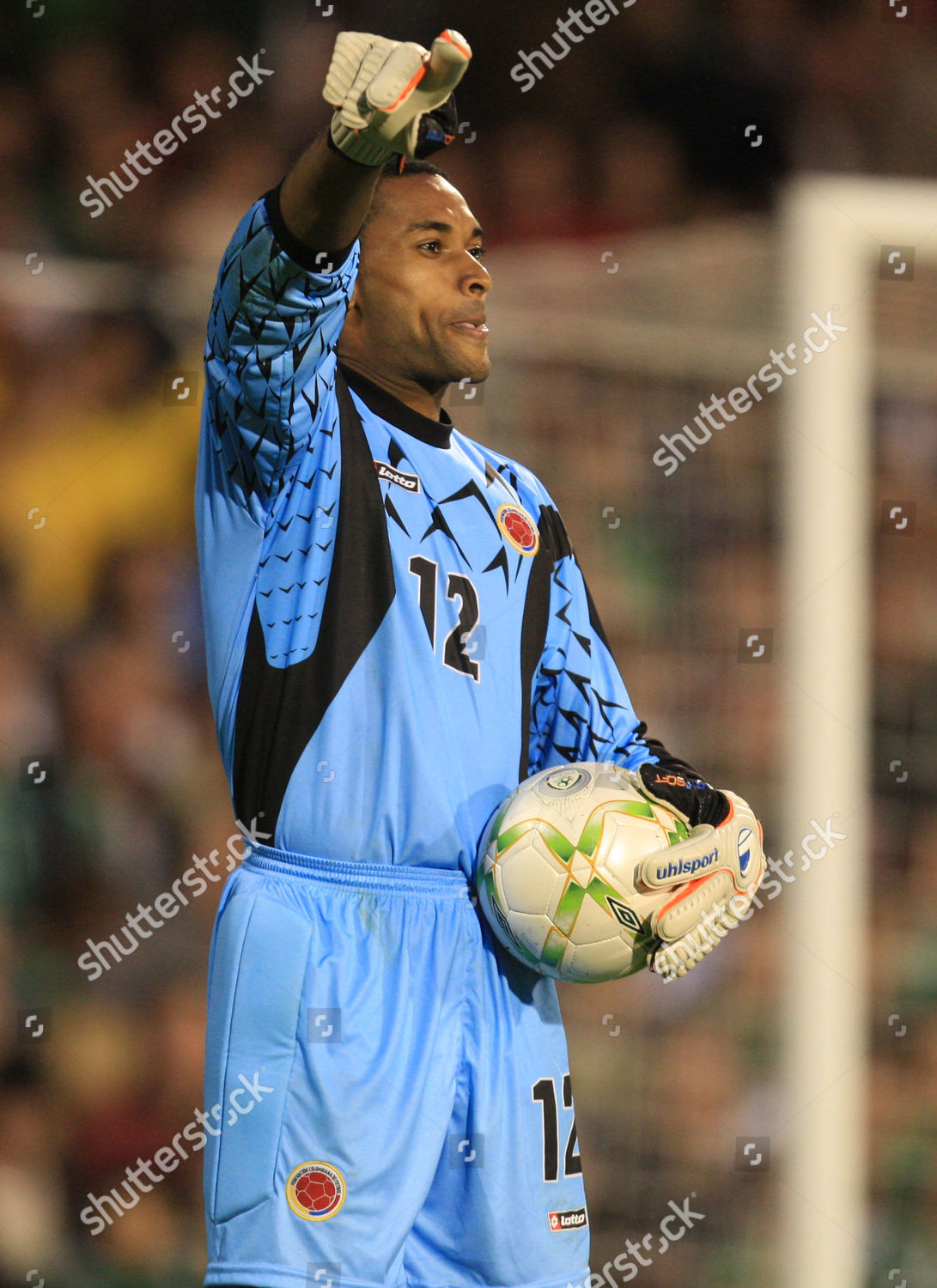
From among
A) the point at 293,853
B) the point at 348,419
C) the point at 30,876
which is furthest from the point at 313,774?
the point at 30,876

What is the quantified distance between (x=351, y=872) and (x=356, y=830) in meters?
0.05

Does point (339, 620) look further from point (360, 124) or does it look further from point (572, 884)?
point (360, 124)

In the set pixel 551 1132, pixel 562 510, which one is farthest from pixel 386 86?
pixel 562 510

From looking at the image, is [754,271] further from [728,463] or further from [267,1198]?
[267,1198]

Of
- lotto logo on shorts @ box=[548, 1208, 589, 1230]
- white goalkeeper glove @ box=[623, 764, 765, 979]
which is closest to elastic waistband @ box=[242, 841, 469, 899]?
white goalkeeper glove @ box=[623, 764, 765, 979]

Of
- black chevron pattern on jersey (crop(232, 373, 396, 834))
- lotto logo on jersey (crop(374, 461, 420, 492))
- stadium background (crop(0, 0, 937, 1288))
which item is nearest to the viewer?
black chevron pattern on jersey (crop(232, 373, 396, 834))

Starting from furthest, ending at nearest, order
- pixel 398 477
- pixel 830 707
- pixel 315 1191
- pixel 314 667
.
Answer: pixel 830 707 → pixel 398 477 → pixel 314 667 → pixel 315 1191

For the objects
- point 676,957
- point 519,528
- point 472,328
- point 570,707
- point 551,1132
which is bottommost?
point 551,1132

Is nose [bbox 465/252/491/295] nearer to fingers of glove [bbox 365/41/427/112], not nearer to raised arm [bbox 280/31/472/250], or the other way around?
raised arm [bbox 280/31/472/250]

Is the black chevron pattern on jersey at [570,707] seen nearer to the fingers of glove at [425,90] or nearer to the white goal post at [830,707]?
the fingers of glove at [425,90]

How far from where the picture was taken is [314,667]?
1609mm

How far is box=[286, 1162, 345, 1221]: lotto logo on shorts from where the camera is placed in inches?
58.8

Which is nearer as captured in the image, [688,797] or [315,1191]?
[315,1191]

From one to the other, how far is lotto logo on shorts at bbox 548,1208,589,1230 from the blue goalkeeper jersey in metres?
0.42
